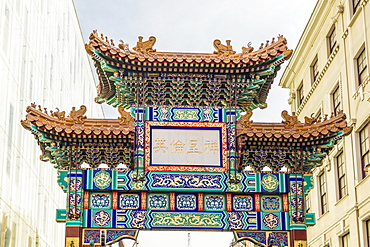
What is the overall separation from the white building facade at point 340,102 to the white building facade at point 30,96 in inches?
472

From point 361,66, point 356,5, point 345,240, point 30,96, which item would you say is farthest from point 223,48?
point 30,96

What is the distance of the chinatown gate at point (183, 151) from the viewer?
1611 centimetres

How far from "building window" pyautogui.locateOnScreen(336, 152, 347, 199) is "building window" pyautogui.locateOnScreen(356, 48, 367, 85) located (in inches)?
129

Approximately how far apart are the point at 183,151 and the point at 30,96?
16.1 metres

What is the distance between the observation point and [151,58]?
1647 cm

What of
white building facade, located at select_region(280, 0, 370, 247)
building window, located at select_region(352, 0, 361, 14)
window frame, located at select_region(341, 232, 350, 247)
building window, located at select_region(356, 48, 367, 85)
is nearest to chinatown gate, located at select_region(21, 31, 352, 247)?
white building facade, located at select_region(280, 0, 370, 247)

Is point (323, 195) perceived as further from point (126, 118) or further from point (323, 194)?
point (126, 118)

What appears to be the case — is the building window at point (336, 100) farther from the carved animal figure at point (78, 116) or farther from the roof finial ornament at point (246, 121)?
the carved animal figure at point (78, 116)

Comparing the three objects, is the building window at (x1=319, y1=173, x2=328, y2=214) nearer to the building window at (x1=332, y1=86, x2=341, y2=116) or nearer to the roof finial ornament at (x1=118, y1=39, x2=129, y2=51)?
the building window at (x1=332, y1=86, x2=341, y2=116)

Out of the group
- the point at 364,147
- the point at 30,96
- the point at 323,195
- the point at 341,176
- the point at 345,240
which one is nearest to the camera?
the point at 364,147

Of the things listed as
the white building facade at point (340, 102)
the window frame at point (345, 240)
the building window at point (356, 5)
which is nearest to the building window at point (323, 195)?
the white building facade at point (340, 102)

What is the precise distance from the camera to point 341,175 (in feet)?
82.7

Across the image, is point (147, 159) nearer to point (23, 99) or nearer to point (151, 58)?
point (151, 58)

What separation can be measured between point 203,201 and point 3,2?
13.5 m
